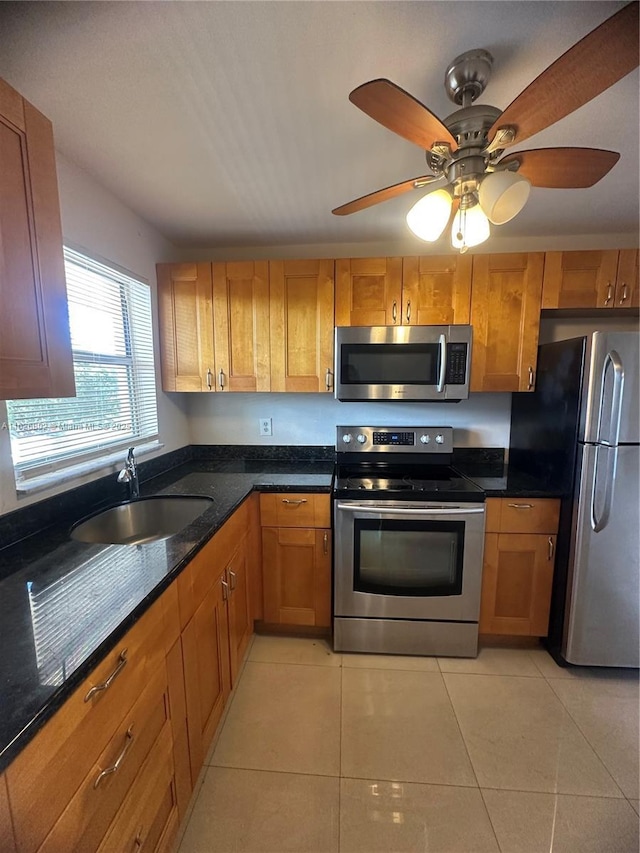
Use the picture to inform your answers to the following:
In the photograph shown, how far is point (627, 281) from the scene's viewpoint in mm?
1978

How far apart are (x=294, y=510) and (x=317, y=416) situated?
2.48 feet

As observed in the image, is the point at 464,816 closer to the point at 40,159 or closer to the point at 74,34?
the point at 40,159

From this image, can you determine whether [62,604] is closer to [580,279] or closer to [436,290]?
[436,290]

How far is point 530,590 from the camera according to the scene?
196 cm

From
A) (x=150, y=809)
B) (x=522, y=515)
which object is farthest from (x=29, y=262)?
(x=522, y=515)

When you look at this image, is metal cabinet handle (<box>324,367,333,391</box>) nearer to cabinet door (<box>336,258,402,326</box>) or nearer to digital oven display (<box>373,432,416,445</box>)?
cabinet door (<box>336,258,402,326</box>)

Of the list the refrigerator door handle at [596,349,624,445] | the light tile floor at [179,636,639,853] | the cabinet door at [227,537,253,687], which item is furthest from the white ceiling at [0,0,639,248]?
Answer: the light tile floor at [179,636,639,853]

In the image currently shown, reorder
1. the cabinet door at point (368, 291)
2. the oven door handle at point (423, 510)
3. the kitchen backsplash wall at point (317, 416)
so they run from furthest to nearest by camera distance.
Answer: the kitchen backsplash wall at point (317, 416) < the cabinet door at point (368, 291) < the oven door handle at point (423, 510)

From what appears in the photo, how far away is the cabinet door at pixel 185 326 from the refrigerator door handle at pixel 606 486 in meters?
2.09

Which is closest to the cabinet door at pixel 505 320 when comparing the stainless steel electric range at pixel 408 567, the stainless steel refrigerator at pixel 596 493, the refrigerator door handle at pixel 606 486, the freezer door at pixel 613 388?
the stainless steel refrigerator at pixel 596 493

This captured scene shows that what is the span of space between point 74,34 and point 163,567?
1446 mm

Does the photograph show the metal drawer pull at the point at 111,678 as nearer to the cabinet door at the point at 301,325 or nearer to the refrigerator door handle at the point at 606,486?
the cabinet door at the point at 301,325

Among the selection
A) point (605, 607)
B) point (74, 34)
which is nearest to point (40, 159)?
point (74, 34)

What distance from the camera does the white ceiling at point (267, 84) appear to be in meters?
Answer: 0.89
